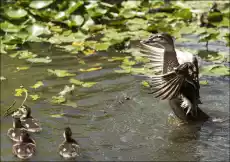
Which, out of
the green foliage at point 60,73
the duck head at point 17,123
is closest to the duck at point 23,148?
the duck head at point 17,123

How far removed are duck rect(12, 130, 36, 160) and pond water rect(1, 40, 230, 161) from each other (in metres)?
0.09

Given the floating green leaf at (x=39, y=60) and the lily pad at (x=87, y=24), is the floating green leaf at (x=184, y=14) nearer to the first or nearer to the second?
the lily pad at (x=87, y=24)

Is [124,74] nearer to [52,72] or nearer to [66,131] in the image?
[52,72]

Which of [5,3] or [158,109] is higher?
[5,3]

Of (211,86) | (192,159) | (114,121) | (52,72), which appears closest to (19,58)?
(52,72)

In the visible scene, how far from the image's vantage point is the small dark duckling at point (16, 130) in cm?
435

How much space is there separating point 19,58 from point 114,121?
2.38 metres

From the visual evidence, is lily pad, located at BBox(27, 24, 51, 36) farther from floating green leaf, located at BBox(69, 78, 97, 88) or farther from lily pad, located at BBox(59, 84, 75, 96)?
lily pad, located at BBox(59, 84, 75, 96)

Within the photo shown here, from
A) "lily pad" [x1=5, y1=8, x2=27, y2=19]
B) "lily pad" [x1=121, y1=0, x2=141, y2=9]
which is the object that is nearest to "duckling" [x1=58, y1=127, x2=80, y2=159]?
"lily pad" [x1=5, y1=8, x2=27, y2=19]

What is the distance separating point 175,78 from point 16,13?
4231 millimetres

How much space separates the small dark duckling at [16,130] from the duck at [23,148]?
8 centimetres

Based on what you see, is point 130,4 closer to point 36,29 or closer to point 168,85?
point 36,29

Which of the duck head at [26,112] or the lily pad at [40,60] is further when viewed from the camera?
the lily pad at [40,60]

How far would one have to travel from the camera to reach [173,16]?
9258mm
